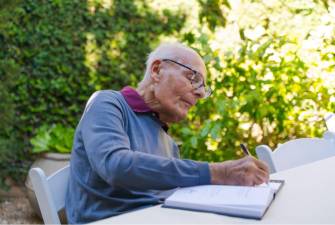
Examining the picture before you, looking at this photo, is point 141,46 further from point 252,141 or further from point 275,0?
point 252,141

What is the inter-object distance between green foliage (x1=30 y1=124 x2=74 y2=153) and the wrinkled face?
8.02 feet

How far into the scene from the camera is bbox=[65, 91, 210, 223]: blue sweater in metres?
1.33

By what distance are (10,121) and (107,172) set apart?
9.24ft

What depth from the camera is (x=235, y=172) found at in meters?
1.39

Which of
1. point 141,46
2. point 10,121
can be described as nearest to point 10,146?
point 10,121

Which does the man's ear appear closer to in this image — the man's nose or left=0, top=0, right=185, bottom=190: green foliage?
the man's nose

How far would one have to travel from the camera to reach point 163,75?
1.68 meters

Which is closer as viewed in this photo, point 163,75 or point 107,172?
point 107,172

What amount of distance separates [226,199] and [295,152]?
34.1 inches

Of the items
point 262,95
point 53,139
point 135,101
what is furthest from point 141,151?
point 53,139

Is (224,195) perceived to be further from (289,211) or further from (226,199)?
(289,211)

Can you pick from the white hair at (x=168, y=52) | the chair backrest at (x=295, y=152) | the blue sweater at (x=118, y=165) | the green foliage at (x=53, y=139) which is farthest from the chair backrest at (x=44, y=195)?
the green foliage at (x=53, y=139)

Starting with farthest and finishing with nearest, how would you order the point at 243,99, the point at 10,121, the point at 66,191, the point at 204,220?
the point at 10,121 < the point at 243,99 < the point at 66,191 < the point at 204,220

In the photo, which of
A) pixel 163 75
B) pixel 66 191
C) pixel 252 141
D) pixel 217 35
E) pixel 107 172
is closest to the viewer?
pixel 107 172
